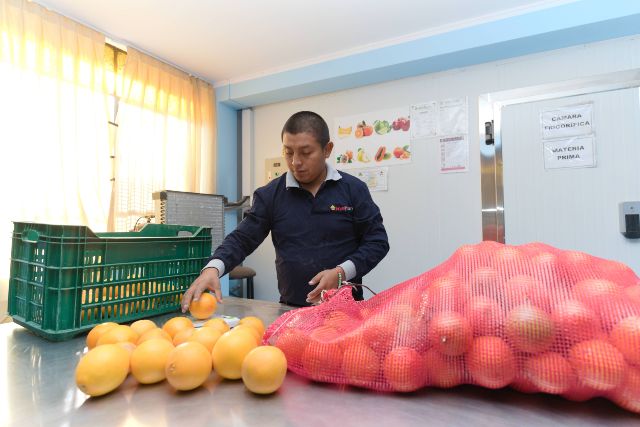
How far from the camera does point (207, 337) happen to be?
0.72 metres

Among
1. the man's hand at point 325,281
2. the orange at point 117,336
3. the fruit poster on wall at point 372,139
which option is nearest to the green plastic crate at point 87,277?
the orange at point 117,336

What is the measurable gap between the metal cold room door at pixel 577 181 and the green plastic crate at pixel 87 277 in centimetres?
241

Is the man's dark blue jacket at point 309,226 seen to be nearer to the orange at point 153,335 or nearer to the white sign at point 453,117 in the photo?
the orange at point 153,335

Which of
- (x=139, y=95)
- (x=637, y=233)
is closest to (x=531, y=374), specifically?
(x=637, y=233)

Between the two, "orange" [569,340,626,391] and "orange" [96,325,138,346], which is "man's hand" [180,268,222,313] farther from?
"orange" [569,340,626,391]

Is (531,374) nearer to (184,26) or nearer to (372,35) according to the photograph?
(372,35)

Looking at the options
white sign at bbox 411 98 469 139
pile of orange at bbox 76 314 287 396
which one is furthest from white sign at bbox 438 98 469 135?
pile of orange at bbox 76 314 287 396

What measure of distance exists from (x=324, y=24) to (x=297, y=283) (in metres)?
2.03

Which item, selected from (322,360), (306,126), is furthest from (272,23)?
(322,360)

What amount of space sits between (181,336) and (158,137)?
115 inches

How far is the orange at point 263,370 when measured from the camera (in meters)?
0.60

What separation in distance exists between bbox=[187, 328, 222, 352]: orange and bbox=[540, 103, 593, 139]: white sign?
275 centimetres

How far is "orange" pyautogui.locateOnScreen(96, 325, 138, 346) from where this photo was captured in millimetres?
755

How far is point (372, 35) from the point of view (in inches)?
113
